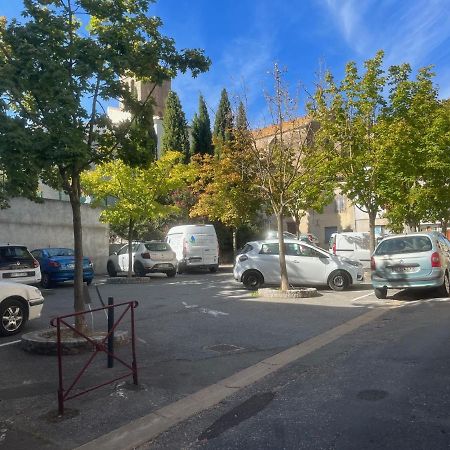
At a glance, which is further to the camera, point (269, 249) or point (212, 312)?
point (269, 249)

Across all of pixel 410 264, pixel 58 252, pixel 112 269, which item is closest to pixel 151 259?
pixel 112 269

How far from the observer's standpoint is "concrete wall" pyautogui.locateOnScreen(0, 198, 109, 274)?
21.6 metres

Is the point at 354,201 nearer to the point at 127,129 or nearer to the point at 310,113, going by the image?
the point at 310,113

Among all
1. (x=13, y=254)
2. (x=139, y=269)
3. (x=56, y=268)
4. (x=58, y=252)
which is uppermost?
(x=58, y=252)

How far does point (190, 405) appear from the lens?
5.41 meters

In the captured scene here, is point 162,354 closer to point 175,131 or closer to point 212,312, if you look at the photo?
point 212,312

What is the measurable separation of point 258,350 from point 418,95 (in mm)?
15537

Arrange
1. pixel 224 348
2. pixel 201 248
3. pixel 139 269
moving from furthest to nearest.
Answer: pixel 201 248, pixel 139 269, pixel 224 348

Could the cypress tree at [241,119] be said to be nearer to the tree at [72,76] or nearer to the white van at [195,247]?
the tree at [72,76]

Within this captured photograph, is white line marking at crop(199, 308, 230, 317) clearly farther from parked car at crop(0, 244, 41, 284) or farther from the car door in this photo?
parked car at crop(0, 244, 41, 284)

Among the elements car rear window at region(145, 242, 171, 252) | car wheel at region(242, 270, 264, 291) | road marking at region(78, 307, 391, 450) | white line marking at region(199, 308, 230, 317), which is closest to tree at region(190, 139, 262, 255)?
car rear window at region(145, 242, 171, 252)

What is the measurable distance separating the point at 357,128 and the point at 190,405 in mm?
15503

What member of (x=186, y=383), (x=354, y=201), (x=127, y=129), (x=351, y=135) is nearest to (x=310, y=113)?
(x=351, y=135)

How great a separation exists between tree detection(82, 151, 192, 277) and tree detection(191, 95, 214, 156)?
61.8 feet
